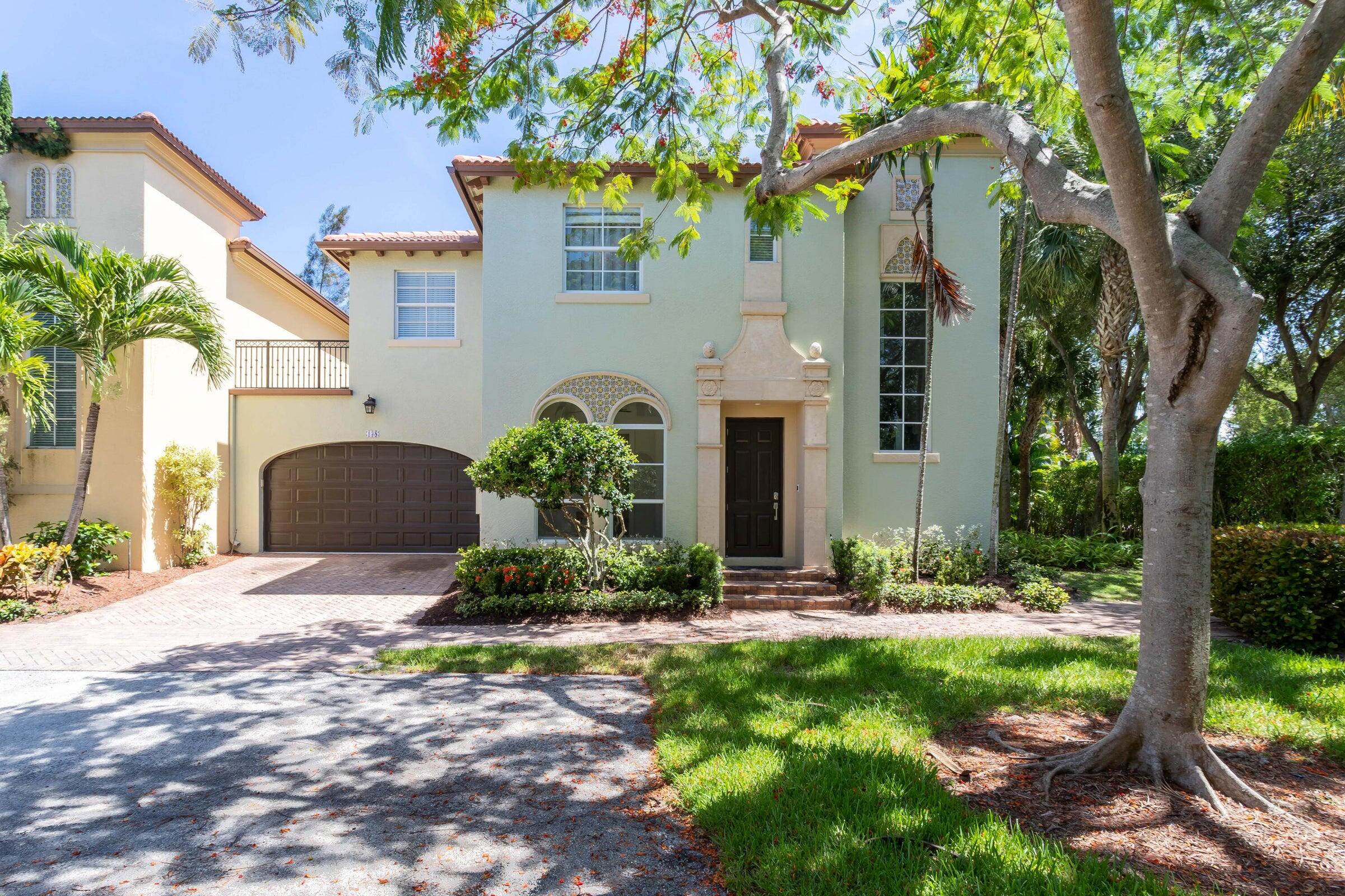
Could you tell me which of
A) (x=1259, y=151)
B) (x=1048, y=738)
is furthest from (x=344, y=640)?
(x=1259, y=151)

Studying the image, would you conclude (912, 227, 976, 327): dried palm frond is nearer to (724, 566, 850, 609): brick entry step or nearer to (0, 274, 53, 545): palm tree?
(724, 566, 850, 609): brick entry step

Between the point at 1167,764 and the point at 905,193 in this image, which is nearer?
the point at 1167,764

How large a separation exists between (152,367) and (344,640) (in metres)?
7.36

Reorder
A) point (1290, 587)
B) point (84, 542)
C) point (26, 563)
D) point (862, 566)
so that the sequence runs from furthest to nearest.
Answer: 1. point (84, 542)
2. point (862, 566)
3. point (26, 563)
4. point (1290, 587)

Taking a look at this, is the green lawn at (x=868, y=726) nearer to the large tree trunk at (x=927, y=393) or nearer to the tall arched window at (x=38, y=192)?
the large tree trunk at (x=927, y=393)

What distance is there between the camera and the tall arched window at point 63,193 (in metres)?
11.0

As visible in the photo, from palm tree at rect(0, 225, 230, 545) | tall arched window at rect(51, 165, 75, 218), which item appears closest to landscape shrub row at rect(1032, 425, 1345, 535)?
palm tree at rect(0, 225, 230, 545)

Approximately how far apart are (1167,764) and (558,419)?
8579 millimetres

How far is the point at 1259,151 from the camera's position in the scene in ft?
11.9

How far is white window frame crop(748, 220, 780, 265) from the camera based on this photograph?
1053 centimetres

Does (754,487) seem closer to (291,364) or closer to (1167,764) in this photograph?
(1167,764)

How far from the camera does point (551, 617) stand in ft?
27.9

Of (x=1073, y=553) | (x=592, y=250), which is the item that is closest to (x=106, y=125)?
(x=592, y=250)

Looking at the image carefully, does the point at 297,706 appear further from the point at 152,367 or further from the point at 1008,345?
the point at 1008,345
